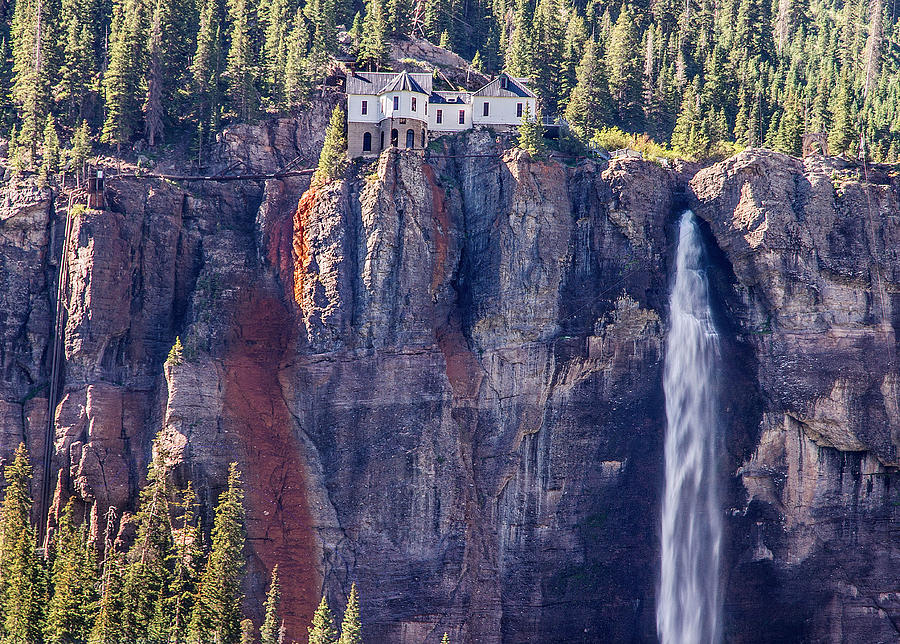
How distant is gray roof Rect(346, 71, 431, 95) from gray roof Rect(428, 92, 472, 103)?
63 cm

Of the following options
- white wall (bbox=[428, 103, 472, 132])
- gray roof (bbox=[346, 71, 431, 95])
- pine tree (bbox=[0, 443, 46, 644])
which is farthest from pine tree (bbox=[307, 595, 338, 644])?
gray roof (bbox=[346, 71, 431, 95])

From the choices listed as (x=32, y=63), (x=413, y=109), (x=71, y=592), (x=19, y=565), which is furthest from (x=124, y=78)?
(x=71, y=592)

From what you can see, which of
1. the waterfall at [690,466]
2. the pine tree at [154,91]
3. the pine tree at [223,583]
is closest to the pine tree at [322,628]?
the pine tree at [223,583]

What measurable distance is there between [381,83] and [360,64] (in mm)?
8635

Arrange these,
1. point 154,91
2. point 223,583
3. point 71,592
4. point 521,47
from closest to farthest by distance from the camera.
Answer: point 71,592 < point 223,583 < point 154,91 < point 521,47

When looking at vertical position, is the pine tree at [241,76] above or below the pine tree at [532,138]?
above

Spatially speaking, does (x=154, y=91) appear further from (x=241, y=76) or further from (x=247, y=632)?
(x=247, y=632)

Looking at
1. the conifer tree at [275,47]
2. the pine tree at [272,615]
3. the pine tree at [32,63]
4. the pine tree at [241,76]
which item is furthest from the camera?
the conifer tree at [275,47]

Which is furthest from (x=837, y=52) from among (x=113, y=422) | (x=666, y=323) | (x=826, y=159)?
(x=113, y=422)

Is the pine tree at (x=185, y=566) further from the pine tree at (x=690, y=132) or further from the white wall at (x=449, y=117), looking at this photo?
the pine tree at (x=690, y=132)

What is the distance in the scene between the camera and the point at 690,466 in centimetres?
9362

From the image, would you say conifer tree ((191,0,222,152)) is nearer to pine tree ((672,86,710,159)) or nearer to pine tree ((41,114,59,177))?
pine tree ((41,114,59,177))

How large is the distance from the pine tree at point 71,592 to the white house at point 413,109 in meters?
34.0

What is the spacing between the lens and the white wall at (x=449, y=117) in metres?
101
